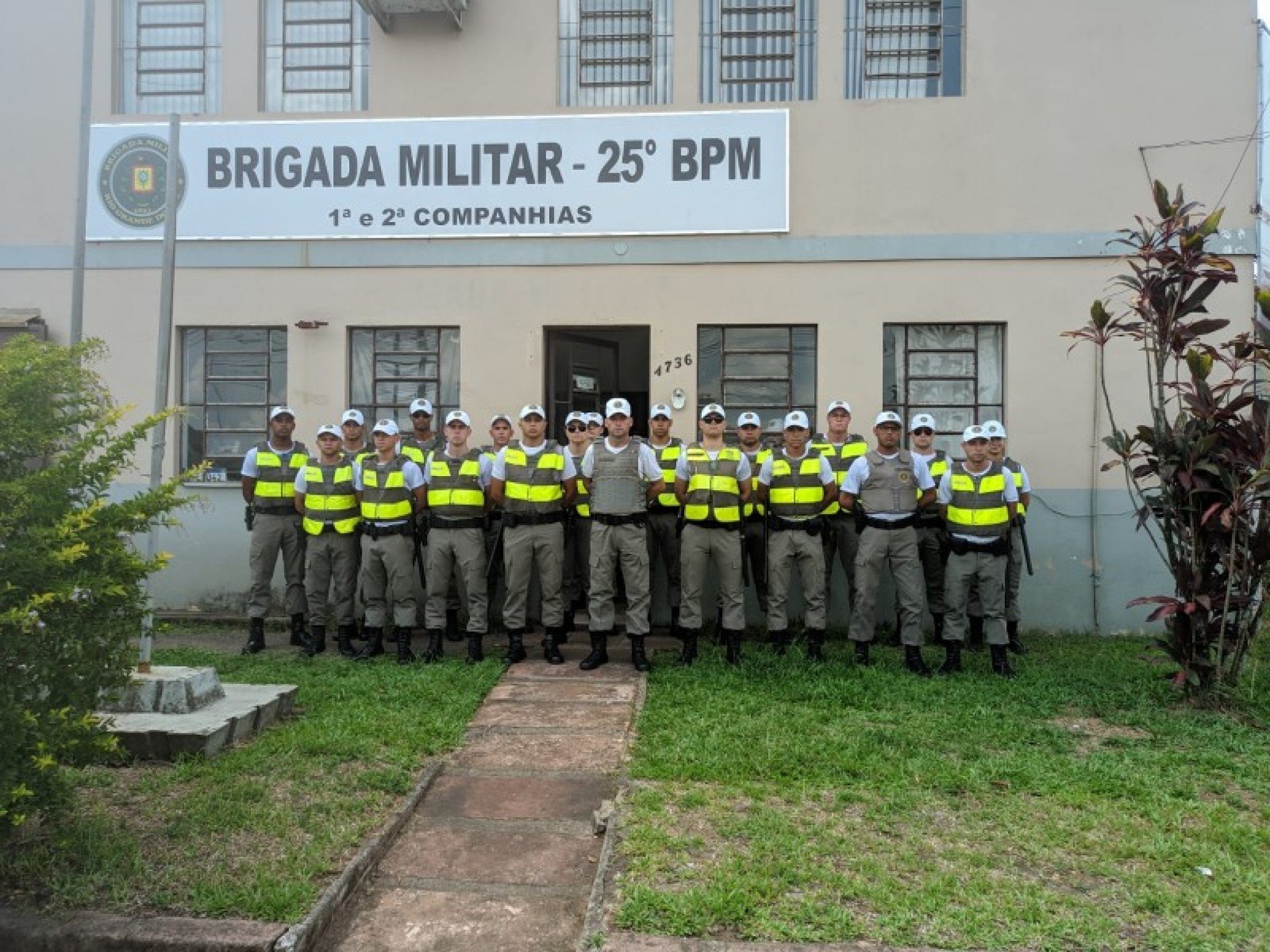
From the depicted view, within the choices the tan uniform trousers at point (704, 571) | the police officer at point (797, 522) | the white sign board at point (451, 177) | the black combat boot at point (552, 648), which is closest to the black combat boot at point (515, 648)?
the black combat boot at point (552, 648)

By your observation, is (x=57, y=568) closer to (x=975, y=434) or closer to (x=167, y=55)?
(x=975, y=434)

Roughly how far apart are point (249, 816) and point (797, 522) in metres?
4.50

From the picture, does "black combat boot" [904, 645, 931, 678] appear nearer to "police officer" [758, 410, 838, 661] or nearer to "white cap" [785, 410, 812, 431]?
"police officer" [758, 410, 838, 661]

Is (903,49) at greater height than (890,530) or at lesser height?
greater

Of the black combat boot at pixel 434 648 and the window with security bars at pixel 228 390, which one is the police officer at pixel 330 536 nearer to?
the black combat boot at pixel 434 648

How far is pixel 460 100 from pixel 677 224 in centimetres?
242

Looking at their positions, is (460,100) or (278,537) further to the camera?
(460,100)

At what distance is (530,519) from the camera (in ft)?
23.8

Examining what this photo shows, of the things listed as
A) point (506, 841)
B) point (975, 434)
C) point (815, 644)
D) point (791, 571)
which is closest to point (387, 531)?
point (791, 571)

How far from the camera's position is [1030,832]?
A: 417cm

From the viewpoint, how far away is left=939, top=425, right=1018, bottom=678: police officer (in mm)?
7000

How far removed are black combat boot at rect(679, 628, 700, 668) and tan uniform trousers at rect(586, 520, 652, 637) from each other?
1.18ft

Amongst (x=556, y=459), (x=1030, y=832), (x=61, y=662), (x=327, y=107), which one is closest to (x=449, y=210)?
(x=327, y=107)

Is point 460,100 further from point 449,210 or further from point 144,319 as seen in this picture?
point 144,319
